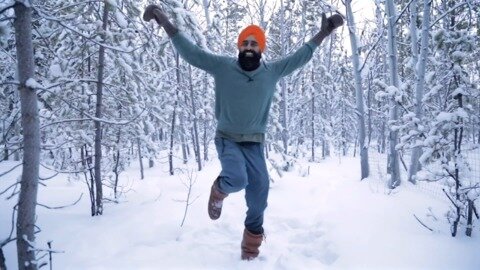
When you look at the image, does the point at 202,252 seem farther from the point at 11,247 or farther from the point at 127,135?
the point at 127,135

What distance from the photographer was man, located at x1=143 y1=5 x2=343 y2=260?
3.81 m

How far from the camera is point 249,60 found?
3.87m

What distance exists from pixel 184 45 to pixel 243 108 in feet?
3.03

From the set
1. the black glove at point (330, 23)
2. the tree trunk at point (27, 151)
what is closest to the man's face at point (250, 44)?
the black glove at point (330, 23)

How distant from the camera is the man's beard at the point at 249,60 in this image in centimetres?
387

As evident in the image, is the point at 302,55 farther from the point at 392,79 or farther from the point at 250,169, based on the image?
the point at 392,79

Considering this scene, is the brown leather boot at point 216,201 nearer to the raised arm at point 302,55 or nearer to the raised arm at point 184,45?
the raised arm at point 184,45

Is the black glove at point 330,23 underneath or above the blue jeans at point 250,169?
above

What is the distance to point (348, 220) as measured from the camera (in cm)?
491

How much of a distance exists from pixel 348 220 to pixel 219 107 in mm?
2405

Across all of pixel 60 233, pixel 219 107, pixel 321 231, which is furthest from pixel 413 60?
pixel 60 233

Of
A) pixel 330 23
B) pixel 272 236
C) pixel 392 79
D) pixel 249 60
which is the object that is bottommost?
pixel 272 236

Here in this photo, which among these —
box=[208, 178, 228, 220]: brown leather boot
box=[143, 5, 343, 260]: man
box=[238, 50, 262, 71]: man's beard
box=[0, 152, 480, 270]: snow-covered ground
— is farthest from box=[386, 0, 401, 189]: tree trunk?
box=[208, 178, 228, 220]: brown leather boot

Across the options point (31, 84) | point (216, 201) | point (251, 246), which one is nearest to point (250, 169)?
point (216, 201)
